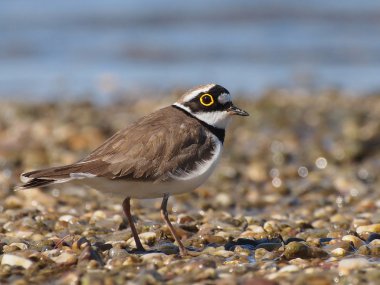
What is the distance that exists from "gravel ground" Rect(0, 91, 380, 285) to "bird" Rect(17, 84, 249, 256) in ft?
1.72

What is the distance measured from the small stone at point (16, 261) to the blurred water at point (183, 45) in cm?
1033

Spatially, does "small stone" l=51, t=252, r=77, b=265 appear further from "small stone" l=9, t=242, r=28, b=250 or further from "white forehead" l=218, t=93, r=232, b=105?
"white forehead" l=218, t=93, r=232, b=105

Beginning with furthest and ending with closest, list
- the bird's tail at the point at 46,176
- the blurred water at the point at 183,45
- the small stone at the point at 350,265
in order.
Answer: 1. the blurred water at the point at 183,45
2. the bird's tail at the point at 46,176
3. the small stone at the point at 350,265

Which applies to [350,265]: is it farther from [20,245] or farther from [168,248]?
[20,245]

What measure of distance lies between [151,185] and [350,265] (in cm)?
179

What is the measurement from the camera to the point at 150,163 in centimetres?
688

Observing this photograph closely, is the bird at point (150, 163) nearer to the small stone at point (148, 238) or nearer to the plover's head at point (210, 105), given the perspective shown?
the plover's head at point (210, 105)

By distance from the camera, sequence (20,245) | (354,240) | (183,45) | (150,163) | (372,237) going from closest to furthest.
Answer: (150,163) < (20,245) < (354,240) < (372,237) < (183,45)

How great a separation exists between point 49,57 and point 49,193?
11.5 m

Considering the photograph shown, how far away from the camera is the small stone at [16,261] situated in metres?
6.39

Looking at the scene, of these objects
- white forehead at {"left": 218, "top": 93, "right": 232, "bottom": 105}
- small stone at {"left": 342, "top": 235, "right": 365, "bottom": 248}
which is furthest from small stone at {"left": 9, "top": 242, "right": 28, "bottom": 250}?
small stone at {"left": 342, "top": 235, "right": 365, "bottom": 248}

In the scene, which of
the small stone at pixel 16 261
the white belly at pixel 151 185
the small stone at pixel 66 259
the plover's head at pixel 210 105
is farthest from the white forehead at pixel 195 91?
the small stone at pixel 16 261

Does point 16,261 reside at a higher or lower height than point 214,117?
lower

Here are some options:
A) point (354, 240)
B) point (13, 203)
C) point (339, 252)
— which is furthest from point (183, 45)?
point (339, 252)
